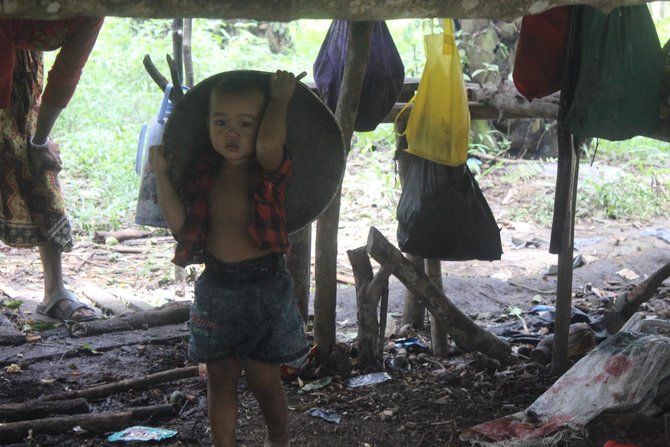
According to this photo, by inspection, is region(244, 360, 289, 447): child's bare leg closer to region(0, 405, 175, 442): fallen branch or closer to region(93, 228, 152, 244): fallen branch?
region(0, 405, 175, 442): fallen branch

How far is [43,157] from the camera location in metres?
4.38

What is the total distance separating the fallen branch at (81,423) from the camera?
9.82 ft

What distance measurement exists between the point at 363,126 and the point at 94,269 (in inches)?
128

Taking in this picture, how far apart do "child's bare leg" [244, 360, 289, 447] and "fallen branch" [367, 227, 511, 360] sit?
3.33 feet

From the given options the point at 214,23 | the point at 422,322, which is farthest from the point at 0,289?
the point at 214,23

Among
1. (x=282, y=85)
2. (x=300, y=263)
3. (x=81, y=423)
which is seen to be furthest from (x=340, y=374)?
(x=282, y=85)

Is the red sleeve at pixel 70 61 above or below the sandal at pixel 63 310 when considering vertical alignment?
above

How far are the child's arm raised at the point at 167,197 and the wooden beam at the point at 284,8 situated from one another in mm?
857

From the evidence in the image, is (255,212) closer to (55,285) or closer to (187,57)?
(55,285)

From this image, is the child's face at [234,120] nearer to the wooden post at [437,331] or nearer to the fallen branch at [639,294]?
the wooden post at [437,331]

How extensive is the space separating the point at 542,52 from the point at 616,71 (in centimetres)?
33

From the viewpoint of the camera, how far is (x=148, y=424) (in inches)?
126

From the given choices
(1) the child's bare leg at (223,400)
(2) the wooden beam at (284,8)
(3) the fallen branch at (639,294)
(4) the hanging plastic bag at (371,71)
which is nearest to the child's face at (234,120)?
(2) the wooden beam at (284,8)

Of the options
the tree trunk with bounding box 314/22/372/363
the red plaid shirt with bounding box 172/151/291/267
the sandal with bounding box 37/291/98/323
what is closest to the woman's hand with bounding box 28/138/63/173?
the sandal with bounding box 37/291/98/323
